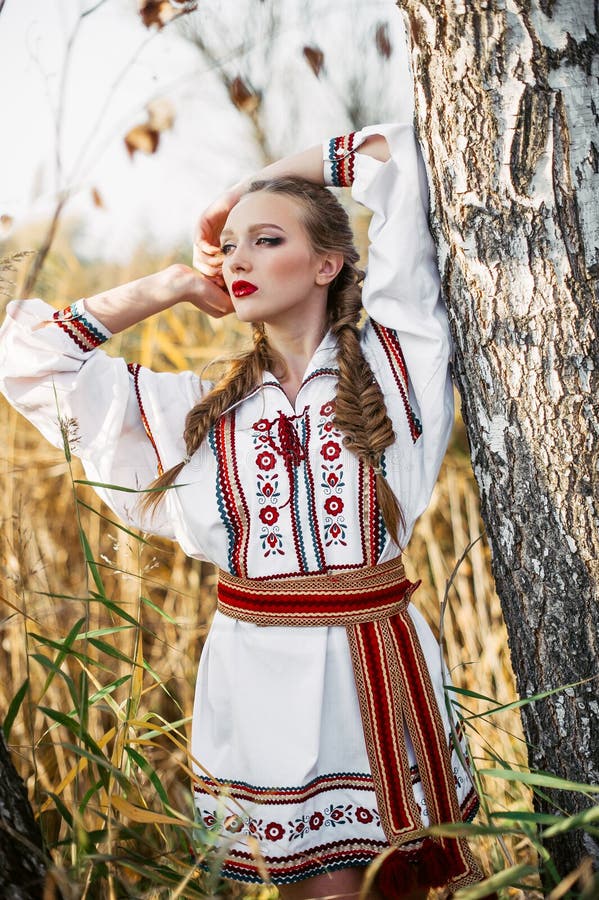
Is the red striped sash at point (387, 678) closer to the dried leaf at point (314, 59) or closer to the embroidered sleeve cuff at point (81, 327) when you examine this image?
the embroidered sleeve cuff at point (81, 327)

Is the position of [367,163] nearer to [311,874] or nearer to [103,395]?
[103,395]

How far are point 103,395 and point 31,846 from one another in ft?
3.34

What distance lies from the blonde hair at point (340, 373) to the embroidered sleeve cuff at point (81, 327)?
29 centimetres

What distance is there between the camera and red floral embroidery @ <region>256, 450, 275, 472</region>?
1852 millimetres

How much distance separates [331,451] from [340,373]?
0.18 metres

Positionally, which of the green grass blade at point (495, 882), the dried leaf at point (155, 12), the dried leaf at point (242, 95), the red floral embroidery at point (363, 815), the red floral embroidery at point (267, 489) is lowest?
the green grass blade at point (495, 882)

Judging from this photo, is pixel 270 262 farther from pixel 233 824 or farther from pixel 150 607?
pixel 150 607

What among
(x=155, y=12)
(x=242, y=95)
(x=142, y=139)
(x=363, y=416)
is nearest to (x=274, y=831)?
(x=363, y=416)

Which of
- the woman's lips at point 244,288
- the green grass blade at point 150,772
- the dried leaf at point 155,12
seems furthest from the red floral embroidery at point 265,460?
the dried leaf at point 155,12

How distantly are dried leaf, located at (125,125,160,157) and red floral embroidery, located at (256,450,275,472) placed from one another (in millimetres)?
1228

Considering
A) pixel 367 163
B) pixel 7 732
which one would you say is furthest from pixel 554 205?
pixel 7 732

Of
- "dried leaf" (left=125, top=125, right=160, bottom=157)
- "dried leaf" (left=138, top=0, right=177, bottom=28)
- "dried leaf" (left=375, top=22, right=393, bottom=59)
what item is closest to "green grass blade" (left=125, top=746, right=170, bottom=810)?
"dried leaf" (left=138, top=0, right=177, bottom=28)

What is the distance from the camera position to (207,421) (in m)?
1.92

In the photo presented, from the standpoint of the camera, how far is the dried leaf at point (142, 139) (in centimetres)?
262
